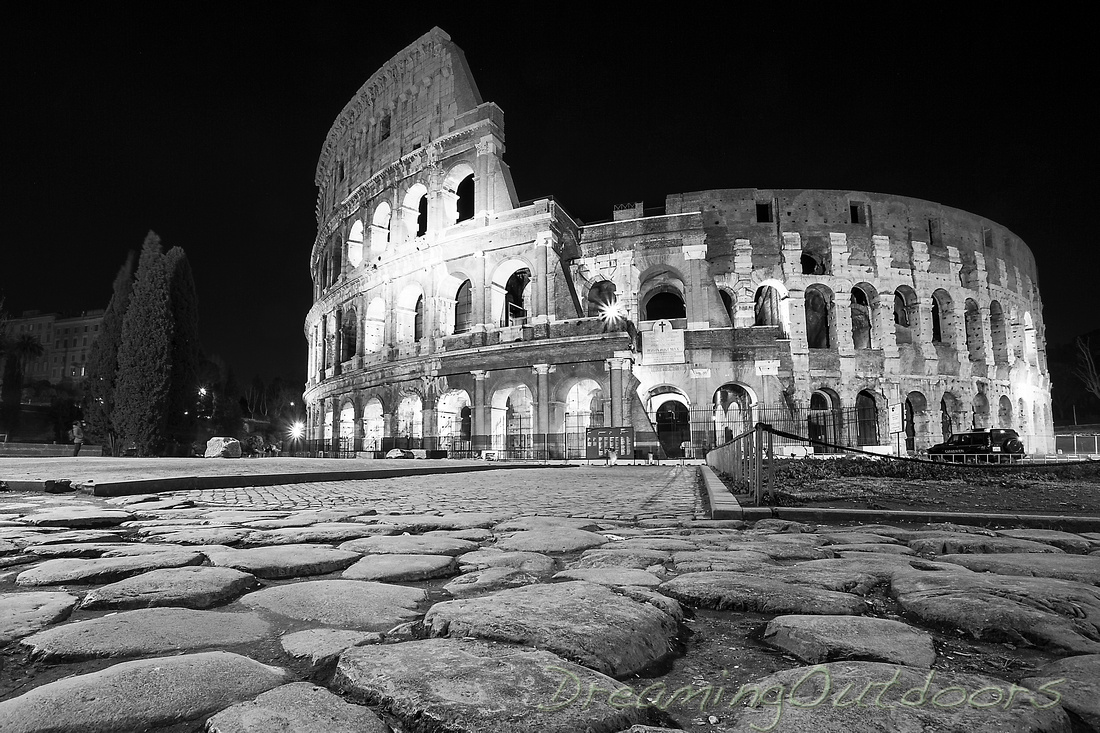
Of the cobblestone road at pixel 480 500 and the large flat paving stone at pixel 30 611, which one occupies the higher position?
Answer: the large flat paving stone at pixel 30 611

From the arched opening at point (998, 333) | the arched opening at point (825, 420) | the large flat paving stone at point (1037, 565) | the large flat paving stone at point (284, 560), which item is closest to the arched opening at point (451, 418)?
the arched opening at point (825, 420)

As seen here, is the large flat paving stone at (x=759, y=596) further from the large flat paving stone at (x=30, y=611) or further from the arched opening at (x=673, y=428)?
the arched opening at (x=673, y=428)

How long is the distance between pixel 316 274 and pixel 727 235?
82.4ft

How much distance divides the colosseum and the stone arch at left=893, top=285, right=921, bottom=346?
183 mm

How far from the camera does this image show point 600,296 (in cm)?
2827

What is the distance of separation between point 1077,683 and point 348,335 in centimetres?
3587

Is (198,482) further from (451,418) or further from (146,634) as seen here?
(451,418)

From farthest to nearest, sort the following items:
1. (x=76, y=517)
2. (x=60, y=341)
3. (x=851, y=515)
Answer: (x=60, y=341), (x=851, y=515), (x=76, y=517)

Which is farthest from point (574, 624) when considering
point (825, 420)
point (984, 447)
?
point (825, 420)

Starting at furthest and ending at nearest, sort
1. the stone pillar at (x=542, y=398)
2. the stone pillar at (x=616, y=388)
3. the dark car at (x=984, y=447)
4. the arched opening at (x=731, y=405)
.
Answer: the arched opening at (x=731, y=405) → the stone pillar at (x=542, y=398) → the stone pillar at (x=616, y=388) → the dark car at (x=984, y=447)

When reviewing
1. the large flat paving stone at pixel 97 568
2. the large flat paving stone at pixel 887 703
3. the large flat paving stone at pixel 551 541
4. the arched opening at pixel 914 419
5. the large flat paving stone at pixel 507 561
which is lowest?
the large flat paving stone at pixel 551 541

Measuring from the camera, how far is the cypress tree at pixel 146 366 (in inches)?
1020

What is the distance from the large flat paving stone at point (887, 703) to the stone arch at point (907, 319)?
3136cm

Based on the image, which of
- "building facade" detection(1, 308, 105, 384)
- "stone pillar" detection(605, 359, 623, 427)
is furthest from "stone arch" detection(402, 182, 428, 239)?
"building facade" detection(1, 308, 105, 384)
